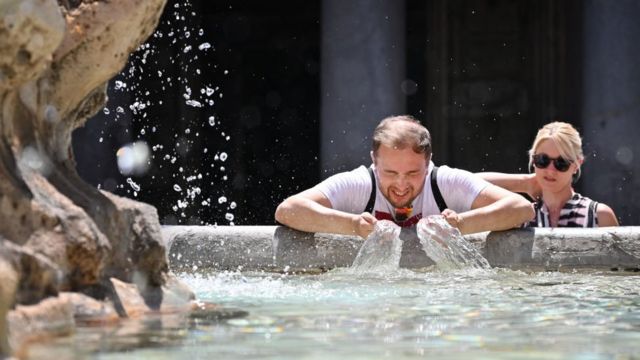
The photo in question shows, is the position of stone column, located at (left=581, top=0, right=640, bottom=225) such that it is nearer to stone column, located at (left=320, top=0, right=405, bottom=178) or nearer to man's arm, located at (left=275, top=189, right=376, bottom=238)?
stone column, located at (left=320, top=0, right=405, bottom=178)

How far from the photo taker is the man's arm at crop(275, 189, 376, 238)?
5180 mm

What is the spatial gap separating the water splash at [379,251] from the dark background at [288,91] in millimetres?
6792

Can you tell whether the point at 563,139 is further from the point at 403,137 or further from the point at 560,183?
the point at 403,137

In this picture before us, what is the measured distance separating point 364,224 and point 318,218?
271 mm

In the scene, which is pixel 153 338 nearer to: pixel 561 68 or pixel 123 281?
pixel 123 281

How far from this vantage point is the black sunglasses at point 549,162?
592 cm

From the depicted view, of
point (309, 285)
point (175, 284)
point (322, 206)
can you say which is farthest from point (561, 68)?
point (175, 284)

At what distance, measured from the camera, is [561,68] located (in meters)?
12.7

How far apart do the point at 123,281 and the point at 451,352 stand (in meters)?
1.04

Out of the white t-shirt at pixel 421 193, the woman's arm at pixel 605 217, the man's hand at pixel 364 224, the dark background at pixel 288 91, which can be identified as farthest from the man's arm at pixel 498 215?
the dark background at pixel 288 91

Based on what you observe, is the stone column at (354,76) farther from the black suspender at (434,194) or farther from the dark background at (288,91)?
the black suspender at (434,194)

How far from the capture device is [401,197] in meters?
5.42

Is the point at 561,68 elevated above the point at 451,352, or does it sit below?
above

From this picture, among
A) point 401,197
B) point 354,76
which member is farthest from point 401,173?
point 354,76
